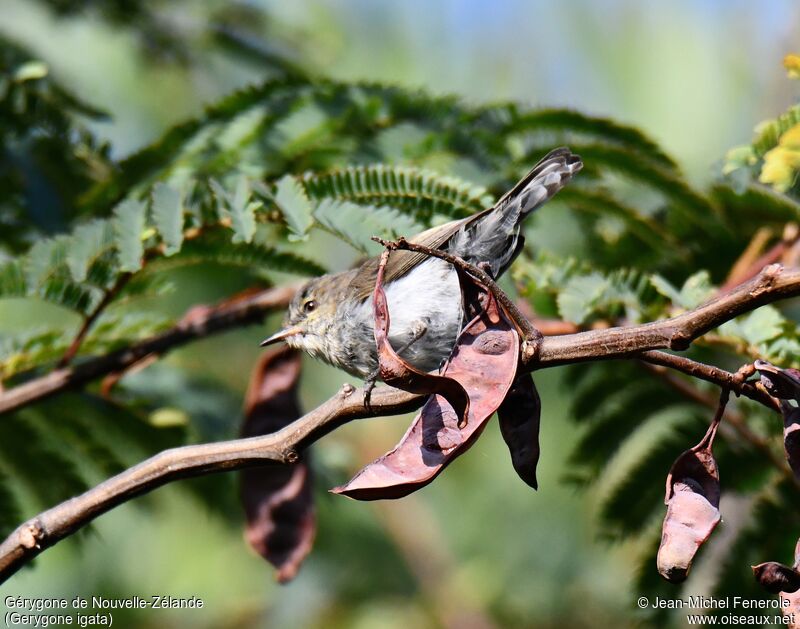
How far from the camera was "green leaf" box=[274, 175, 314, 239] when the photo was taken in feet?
7.39

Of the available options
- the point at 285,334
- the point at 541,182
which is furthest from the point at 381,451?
the point at 541,182

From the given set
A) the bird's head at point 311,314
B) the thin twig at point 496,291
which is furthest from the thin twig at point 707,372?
the bird's head at point 311,314

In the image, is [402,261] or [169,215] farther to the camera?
[402,261]

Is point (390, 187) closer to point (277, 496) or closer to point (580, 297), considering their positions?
point (580, 297)

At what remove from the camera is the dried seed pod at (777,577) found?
1.48 meters

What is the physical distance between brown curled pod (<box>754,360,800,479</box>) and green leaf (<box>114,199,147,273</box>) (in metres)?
1.41

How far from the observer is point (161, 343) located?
2875mm

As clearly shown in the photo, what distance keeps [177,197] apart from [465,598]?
9.06 feet

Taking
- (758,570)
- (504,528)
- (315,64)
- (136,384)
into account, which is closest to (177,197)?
(136,384)

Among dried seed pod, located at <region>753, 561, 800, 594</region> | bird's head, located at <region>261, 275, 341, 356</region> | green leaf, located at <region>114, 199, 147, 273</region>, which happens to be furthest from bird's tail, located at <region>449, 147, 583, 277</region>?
dried seed pod, located at <region>753, 561, 800, 594</region>

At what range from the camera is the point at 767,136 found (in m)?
2.12

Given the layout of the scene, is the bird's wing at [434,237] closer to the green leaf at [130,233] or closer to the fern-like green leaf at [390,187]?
the fern-like green leaf at [390,187]

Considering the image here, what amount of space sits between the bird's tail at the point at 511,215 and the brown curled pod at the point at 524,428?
2.32 ft

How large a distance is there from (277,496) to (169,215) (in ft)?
3.04
